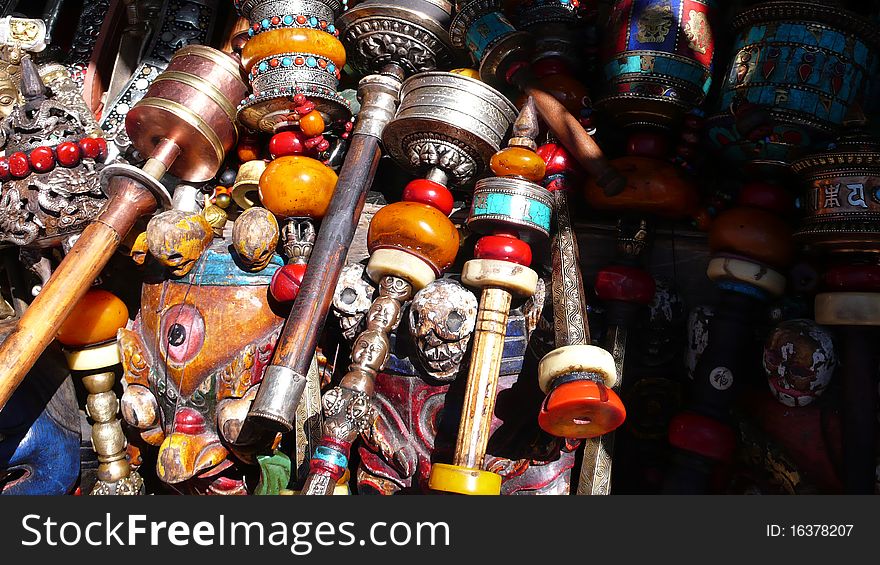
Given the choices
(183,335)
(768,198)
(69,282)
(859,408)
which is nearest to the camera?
(859,408)

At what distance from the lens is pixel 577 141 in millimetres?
2328

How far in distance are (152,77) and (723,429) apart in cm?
209

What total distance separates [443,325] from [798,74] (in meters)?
1.01

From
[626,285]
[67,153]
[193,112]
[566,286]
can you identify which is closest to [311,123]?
[193,112]

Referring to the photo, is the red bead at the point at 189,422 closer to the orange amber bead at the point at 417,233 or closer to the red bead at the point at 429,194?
the orange amber bead at the point at 417,233

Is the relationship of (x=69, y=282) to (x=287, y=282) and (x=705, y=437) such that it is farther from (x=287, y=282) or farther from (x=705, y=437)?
(x=705, y=437)

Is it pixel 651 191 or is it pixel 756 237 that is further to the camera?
pixel 651 191

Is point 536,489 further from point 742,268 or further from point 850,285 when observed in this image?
point 850,285

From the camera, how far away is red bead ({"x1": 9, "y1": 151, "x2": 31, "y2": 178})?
2486mm

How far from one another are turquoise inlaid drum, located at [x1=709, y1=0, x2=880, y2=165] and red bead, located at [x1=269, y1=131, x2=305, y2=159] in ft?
3.84

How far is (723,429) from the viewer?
2.13 meters

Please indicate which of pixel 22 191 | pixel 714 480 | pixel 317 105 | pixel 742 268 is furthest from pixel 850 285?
pixel 22 191

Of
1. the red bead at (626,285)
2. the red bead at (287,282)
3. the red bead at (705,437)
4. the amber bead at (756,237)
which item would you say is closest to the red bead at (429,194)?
the red bead at (287,282)
